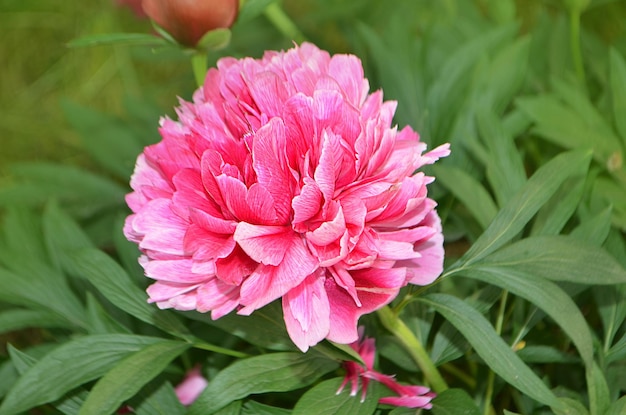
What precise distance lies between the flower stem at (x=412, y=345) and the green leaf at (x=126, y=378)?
0.45ft

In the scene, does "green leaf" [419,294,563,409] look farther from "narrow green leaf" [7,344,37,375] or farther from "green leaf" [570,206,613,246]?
"narrow green leaf" [7,344,37,375]

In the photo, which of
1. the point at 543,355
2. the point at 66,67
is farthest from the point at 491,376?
the point at 66,67

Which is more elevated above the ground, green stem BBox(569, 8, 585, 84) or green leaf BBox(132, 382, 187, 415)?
green stem BBox(569, 8, 585, 84)

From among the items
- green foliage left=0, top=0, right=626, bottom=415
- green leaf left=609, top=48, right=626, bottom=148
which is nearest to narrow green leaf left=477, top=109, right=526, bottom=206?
green foliage left=0, top=0, right=626, bottom=415

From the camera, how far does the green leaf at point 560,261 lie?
0.52m

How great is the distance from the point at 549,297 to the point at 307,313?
16 cm

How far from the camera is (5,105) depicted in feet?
4.49

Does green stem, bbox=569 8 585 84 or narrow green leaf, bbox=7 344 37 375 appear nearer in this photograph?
narrow green leaf, bbox=7 344 37 375

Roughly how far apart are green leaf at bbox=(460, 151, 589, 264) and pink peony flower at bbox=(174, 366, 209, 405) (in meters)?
0.22

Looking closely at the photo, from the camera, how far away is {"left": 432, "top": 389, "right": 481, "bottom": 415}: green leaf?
526mm

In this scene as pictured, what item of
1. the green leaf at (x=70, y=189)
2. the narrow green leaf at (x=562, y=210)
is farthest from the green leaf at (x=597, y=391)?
the green leaf at (x=70, y=189)

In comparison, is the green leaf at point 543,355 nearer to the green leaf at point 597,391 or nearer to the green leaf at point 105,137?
the green leaf at point 597,391

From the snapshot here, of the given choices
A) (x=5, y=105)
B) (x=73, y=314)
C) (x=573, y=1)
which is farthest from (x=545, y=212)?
(x=5, y=105)

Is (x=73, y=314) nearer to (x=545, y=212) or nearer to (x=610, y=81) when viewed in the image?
(x=545, y=212)
